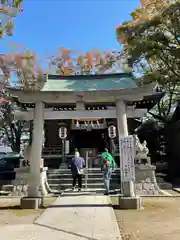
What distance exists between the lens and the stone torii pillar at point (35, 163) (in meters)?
8.89

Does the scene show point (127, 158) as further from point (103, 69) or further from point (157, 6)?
point (103, 69)

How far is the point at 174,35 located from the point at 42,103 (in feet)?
33.3

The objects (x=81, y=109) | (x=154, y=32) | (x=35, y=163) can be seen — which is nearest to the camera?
(x=35, y=163)

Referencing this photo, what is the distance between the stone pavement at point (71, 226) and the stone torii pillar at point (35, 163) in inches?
36.7

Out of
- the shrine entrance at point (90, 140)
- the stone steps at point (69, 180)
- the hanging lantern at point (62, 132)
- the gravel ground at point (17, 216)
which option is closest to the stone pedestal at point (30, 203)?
the gravel ground at point (17, 216)

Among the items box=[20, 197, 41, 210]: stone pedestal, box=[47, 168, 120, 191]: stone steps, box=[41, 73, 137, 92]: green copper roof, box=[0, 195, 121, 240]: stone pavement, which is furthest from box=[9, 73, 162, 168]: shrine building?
box=[47, 168, 120, 191]: stone steps

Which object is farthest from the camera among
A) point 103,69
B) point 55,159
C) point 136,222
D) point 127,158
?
point 103,69

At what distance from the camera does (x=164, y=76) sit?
66.1 ft

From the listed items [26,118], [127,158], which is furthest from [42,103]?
[127,158]

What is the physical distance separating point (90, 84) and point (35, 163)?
604 centimetres

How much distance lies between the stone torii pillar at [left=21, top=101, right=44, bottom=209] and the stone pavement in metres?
0.93

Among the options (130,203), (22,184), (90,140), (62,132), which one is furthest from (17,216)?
(90,140)

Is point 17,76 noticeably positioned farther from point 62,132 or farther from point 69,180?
point 69,180

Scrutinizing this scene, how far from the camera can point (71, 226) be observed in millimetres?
6008
